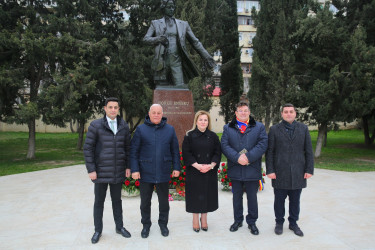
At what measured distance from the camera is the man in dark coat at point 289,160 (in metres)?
3.77

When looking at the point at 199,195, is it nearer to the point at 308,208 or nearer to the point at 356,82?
the point at 308,208

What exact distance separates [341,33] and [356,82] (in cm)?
190

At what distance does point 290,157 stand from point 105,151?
7.01 feet

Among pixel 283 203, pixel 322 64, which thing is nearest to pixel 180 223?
pixel 283 203

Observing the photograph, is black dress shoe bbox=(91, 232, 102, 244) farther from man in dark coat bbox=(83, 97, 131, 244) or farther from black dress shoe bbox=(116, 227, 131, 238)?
black dress shoe bbox=(116, 227, 131, 238)

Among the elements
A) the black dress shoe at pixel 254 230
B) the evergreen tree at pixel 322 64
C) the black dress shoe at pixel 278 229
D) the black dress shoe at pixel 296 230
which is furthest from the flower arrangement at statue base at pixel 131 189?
the evergreen tree at pixel 322 64

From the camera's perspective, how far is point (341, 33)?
1144 centimetres

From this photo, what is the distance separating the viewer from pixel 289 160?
3.78 m

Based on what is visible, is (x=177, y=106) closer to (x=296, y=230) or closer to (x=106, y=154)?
(x=106, y=154)

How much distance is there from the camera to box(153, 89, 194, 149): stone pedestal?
246 inches

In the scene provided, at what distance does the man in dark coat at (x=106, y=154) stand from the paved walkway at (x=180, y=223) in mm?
546

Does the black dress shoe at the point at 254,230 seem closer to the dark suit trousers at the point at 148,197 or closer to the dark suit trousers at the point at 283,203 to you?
the dark suit trousers at the point at 283,203

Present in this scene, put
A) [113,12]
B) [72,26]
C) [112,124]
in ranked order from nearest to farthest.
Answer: [112,124] → [72,26] → [113,12]

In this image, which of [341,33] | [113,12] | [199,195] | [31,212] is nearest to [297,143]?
[199,195]
